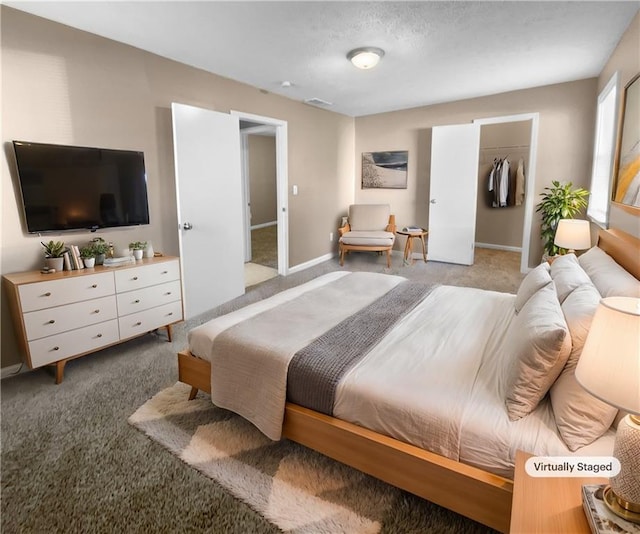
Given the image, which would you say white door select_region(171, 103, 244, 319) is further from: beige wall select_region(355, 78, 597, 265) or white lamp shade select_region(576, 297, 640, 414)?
white lamp shade select_region(576, 297, 640, 414)

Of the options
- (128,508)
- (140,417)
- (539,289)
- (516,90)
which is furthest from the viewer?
(516,90)

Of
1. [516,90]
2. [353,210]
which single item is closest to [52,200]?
[353,210]

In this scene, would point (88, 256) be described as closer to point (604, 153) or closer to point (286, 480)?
point (286, 480)

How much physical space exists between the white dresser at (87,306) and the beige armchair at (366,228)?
9.96 feet

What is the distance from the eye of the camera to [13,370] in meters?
2.65

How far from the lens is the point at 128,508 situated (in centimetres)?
155

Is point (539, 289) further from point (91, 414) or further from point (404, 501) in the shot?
point (91, 414)

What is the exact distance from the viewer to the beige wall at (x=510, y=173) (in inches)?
255

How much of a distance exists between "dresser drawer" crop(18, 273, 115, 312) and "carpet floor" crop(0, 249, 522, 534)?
21.8 inches

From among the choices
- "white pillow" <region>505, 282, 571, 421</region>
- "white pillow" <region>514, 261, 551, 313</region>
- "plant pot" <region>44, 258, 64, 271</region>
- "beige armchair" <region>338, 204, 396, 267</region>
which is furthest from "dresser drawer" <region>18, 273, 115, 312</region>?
"beige armchair" <region>338, 204, 396, 267</region>

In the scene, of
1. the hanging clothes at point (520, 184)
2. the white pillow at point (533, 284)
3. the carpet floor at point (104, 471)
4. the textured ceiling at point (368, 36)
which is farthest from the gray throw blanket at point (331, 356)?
the hanging clothes at point (520, 184)

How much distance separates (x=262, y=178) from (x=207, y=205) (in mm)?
5732

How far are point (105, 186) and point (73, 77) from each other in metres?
0.81

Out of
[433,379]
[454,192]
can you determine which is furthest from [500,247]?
[433,379]
